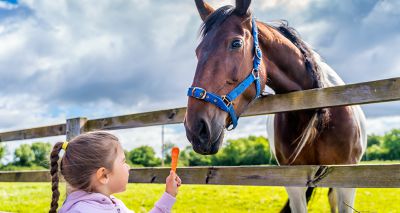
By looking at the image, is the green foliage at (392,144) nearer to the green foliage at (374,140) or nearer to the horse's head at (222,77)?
the green foliage at (374,140)

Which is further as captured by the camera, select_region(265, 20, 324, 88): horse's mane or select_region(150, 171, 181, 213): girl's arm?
select_region(265, 20, 324, 88): horse's mane

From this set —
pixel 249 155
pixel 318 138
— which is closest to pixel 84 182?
pixel 318 138

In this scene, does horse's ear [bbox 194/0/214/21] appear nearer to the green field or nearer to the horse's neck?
the horse's neck

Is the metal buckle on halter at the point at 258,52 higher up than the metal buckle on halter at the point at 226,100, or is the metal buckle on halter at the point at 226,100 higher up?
the metal buckle on halter at the point at 258,52

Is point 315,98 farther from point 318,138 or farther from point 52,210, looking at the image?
point 52,210

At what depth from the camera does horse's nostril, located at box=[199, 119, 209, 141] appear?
262cm

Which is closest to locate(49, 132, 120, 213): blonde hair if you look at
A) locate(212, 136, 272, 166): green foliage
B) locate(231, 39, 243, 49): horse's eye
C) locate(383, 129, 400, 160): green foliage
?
locate(231, 39, 243, 49): horse's eye

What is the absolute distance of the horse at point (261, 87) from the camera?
272 centimetres

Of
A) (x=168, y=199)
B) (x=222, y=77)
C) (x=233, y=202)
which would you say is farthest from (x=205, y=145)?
(x=233, y=202)

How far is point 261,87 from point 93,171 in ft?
5.24

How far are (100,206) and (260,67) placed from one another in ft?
5.52

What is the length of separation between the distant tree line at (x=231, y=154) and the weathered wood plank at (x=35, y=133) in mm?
20613

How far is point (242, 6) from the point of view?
3139 millimetres

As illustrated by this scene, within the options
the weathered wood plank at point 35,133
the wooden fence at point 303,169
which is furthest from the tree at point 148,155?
the wooden fence at point 303,169
